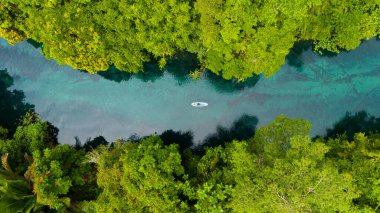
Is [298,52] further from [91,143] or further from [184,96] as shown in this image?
[91,143]

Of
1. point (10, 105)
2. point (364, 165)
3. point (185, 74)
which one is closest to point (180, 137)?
point (185, 74)

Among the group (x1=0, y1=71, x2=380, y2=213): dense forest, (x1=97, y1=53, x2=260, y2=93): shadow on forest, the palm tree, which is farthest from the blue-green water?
the palm tree

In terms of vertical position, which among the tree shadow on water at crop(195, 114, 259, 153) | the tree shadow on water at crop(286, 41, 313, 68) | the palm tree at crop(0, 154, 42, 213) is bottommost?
the palm tree at crop(0, 154, 42, 213)

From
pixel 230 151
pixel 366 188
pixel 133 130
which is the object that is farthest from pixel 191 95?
pixel 366 188

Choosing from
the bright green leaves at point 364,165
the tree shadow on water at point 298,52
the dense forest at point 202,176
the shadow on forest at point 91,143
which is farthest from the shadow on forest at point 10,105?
the bright green leaves at point 364,165

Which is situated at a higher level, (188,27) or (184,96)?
(188,27)

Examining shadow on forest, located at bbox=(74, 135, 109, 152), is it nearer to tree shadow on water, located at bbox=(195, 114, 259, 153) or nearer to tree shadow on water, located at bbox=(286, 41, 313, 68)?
tree shadow on water, located at bbox=(195, 114, 259, 153)

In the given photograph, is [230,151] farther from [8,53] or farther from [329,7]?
[8,53]
